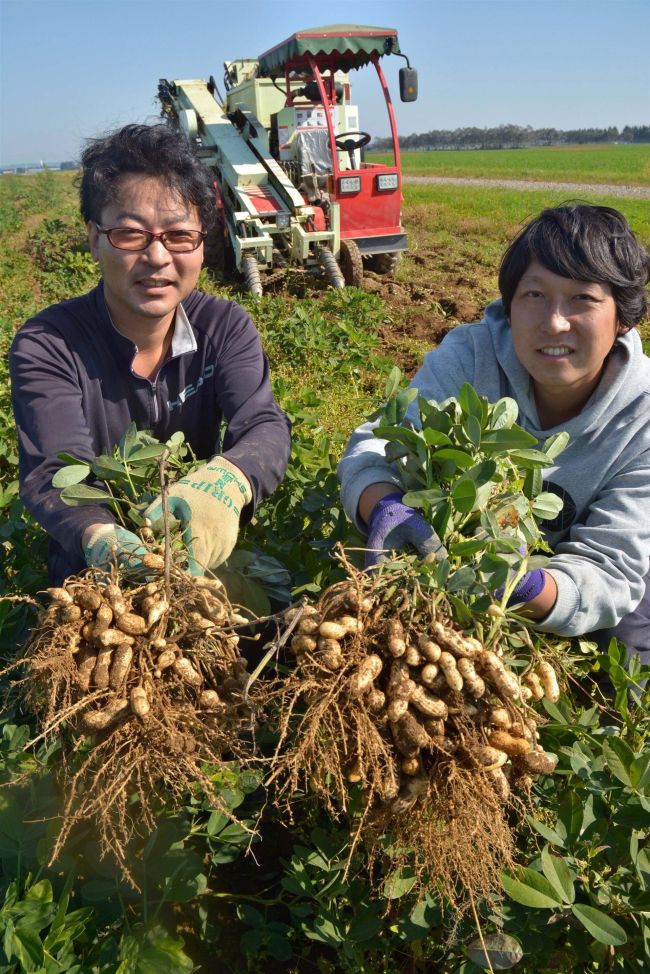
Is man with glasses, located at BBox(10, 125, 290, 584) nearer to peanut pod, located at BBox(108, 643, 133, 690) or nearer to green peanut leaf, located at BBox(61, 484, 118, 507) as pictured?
green peanut leaf, located at BBox(61, 484, 118, 507)

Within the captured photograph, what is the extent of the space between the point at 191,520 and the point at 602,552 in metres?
0.99

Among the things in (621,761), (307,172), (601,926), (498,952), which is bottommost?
(498,952)

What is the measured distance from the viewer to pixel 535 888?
4.25ft

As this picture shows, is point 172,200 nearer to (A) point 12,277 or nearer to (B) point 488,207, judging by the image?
(A) point 12,277

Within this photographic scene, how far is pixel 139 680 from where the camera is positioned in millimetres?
1351

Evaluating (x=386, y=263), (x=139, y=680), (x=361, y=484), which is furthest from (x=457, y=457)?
(x=386, y=263)

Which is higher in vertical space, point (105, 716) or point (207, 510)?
point (207, 510)

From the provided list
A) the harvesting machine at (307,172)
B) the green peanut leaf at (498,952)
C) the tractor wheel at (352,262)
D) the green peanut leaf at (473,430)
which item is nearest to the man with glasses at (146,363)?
the green peanut leaf at (473,430)

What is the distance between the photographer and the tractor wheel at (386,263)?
A: 857cm

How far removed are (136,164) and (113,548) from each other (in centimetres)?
108

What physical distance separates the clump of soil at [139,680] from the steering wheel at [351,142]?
310 inches

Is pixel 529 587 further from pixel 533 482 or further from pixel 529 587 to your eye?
pixel 533 482

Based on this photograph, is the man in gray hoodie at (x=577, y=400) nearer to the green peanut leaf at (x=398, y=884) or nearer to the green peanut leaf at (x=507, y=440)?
the green peanut leaf at (x=507, y=440)

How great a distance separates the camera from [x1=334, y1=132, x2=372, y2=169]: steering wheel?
8.29m
